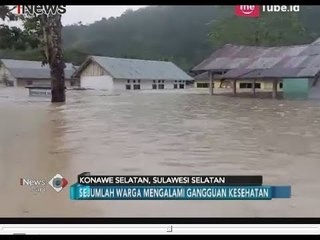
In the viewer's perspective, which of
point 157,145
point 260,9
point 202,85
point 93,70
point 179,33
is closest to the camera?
point 260,9

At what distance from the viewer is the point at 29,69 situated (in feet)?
9.11

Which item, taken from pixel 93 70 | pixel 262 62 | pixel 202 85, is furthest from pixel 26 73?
pixel 262 62

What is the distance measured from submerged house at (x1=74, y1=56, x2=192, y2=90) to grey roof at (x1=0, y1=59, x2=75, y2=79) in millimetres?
125

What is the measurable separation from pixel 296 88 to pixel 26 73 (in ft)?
6.21

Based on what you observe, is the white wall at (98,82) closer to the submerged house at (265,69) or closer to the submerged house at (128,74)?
the submerged house at (128,74)

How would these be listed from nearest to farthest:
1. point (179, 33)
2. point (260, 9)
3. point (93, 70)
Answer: point (260, 9) → point (179, 33) → point (93, 70)

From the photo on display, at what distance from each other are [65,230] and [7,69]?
1064 millimetres

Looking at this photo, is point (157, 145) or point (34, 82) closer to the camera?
point (157, 145)

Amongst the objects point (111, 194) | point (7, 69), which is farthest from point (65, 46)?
point (111, 194)

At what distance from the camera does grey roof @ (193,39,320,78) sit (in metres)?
2.97

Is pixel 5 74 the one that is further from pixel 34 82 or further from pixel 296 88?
pixel 296 88

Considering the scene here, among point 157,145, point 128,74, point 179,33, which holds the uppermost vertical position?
point 179,33

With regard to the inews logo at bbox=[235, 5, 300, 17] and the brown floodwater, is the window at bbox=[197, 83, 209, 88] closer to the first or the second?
the brown floodwater
